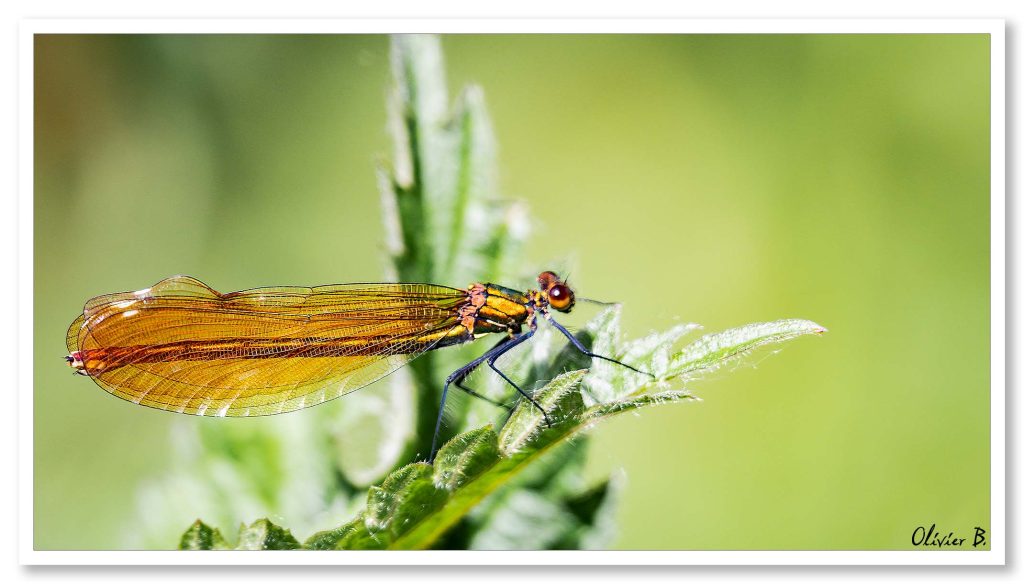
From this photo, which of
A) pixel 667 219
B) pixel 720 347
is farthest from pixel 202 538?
pixel 667 219
